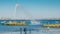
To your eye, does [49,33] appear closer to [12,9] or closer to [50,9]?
[50,9]

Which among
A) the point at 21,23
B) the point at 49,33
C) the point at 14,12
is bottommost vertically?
the point at 49,33

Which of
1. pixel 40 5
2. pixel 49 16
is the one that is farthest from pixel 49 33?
pixel 40 5

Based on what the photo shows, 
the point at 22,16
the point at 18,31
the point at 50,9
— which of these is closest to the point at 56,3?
the point at 50,9

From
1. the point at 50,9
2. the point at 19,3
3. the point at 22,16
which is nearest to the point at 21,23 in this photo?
the point at 22,16

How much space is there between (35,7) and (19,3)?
228mm

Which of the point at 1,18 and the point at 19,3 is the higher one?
the point at 19,3

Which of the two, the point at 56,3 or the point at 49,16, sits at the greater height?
the point at 56,3

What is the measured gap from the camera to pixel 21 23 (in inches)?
96.1

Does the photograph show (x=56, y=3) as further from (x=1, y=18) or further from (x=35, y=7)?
(x=1, y=18)

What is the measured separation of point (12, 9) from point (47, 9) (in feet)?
1.60

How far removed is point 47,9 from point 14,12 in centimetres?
46

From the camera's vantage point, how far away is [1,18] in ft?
8.02

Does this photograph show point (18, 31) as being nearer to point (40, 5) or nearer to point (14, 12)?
point (14, 12)

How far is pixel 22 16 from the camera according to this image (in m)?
Answer: 2.45
